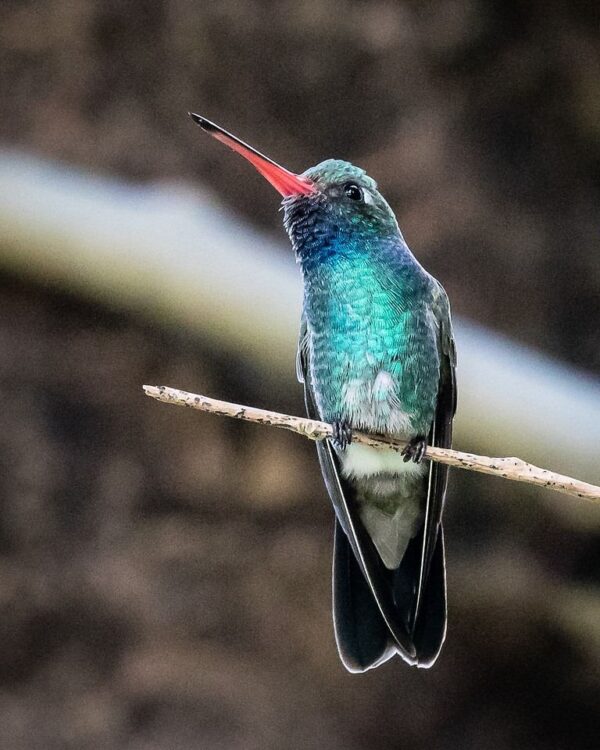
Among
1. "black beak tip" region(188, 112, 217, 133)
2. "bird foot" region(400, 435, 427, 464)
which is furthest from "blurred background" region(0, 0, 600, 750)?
"black beak tip" region(188, 112, 217, 133)

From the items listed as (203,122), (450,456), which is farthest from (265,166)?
(450,456)

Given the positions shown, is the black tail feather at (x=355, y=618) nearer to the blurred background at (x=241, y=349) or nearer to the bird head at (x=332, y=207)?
the blurred background at (x=241, y=349)

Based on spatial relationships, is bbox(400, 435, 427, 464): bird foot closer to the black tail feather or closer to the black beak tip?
the black tail feather

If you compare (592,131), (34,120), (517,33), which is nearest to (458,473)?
(592,131)

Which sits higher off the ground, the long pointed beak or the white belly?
the long pointed beak

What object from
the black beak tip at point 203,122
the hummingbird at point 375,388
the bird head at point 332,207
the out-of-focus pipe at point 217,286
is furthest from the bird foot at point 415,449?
the black beak tip at point 203,122

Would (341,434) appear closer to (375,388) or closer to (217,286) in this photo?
(375,388)
